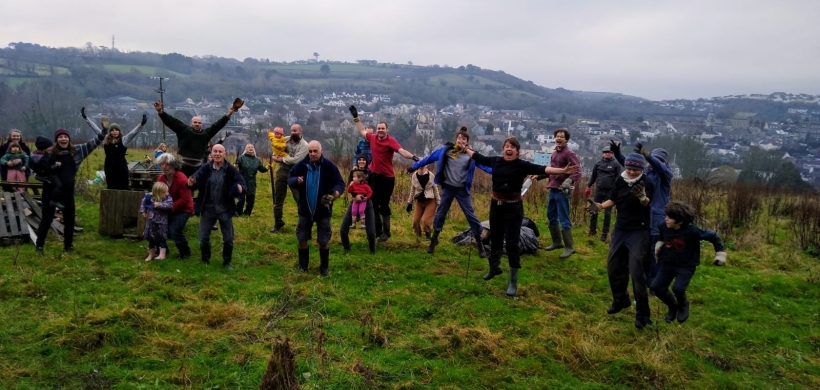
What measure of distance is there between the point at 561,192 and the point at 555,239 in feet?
3.49

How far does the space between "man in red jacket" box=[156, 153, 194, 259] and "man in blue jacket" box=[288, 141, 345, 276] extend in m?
1.70

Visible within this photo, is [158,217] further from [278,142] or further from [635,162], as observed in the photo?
[635,162]

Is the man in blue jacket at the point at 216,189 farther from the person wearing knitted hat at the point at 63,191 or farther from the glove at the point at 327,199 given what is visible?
the person wearing knitted hat at the point at 63,191

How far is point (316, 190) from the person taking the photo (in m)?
6.39

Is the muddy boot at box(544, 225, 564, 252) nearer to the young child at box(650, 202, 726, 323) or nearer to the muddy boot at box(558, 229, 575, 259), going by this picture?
the muddy boot at box(558, 229, 575, 259)

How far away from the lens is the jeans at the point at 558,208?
7.98 m

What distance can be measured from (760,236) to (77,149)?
42.0 ft

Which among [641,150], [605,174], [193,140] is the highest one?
[641,150]

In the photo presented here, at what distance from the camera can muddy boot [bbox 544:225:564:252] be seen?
336 inches

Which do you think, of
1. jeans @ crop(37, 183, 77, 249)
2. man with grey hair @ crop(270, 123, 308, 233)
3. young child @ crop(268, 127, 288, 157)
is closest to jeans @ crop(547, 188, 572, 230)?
man with grey hair @ crop(270, 123, 308, 233)

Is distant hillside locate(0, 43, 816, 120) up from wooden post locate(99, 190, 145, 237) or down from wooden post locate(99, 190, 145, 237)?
up

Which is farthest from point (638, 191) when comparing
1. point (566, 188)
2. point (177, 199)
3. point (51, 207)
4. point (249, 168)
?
point (51, 207)

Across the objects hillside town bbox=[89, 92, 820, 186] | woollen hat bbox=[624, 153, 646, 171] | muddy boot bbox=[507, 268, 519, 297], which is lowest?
muddy boot bbox=[507, 268, 519, 297]

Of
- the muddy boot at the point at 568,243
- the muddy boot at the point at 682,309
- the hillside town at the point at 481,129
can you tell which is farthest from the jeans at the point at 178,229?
the hillside town at the point at 481,129
